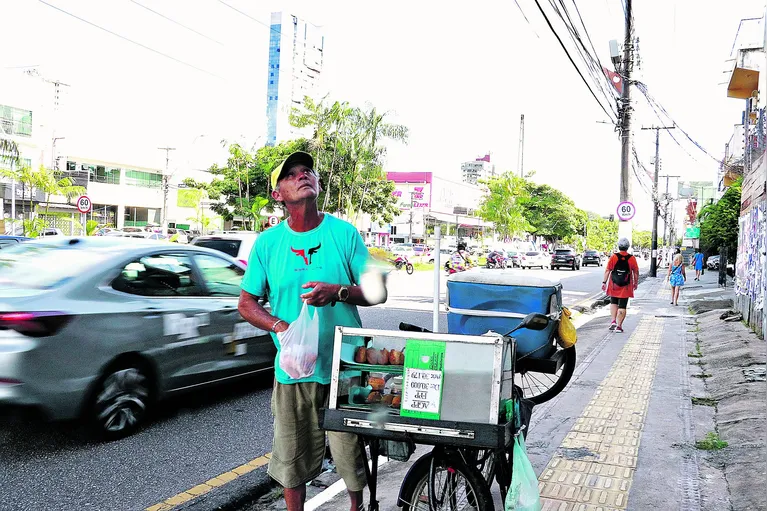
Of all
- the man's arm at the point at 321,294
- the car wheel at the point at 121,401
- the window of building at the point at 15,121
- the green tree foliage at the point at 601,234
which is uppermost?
the window of building at the point at 15,121

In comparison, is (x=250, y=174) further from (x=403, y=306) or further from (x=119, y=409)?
(x=119, y=409)

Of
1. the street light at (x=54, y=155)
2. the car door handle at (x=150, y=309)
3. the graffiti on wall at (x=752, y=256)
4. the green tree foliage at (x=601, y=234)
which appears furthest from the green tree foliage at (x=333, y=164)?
the green tree foliage at (x=601, y=234)

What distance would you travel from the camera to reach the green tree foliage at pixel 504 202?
6272 centimetres

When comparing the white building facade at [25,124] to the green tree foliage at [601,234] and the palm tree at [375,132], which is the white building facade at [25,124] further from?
the green tree foliage at [601,234]

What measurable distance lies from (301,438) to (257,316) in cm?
59

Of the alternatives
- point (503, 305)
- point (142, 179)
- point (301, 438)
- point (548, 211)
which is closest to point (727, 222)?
point (503, 305)

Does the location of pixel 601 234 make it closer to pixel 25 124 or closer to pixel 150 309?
pixel 25 124

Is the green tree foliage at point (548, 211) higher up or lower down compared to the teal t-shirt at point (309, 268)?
higher up

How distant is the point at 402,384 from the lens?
2.81 metres

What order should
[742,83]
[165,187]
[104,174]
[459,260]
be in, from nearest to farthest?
[742,83]
[459,260]
[104,174]
[165,187]

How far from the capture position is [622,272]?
1138 centimetres

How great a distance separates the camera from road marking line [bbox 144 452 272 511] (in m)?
4.02

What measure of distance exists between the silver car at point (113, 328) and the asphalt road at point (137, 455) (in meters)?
0.30

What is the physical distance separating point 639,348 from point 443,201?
244 ft
